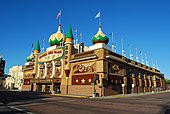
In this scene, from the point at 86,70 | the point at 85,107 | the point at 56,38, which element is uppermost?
the point at 56,38

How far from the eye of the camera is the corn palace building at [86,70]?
39062 mm

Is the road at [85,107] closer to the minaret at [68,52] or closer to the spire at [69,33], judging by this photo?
the minaret at [68,52]

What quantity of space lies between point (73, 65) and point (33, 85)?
21.4m

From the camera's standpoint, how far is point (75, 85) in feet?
141

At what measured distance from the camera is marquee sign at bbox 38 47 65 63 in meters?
48.8

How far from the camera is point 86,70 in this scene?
41.4 meters

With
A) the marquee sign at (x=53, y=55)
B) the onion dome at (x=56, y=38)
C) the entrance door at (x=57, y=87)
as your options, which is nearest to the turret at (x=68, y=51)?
the marquee sign at (x=53, y=55)

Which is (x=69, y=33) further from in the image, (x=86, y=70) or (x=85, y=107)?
(x=85, y=107)

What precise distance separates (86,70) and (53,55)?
14.8 m

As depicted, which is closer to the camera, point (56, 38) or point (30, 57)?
point (56, 38)

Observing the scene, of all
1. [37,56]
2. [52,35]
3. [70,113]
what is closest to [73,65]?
[52,35]

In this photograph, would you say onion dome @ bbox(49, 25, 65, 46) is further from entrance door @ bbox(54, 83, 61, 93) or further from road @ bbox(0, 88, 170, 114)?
road @ bbox(0, 88, 170, 114)

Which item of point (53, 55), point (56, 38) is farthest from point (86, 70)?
point (56, 38)

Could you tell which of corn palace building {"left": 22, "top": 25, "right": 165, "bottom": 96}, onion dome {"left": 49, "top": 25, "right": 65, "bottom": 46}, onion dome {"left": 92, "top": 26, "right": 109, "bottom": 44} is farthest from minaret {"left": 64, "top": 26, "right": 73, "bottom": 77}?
onion dome {"left": 92, "top": 26, "right": 109, "bottom": 44}
